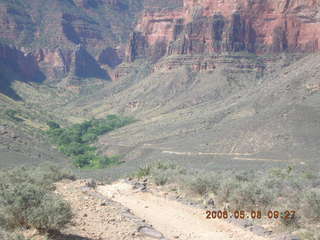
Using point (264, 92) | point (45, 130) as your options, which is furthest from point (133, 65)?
point (264, 92)

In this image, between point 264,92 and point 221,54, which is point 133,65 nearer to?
point 221,54

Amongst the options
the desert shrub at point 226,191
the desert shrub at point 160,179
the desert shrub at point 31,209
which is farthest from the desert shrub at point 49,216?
the desert shrub at point 160,179

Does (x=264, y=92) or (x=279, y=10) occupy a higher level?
(x=279, y=10)

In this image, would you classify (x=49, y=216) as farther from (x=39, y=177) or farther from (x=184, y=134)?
(x=184, y=134)

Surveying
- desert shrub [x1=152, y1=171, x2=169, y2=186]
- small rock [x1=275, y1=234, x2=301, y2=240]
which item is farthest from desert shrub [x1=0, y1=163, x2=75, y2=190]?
small rock [x1=275, y1=234, x2=301, y2=240]

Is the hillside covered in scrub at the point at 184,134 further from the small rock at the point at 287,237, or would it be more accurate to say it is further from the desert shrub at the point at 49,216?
the small rock at the point at 287,237

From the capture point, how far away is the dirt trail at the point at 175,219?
18.4 m

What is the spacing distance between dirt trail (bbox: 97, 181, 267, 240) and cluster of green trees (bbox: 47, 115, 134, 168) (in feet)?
162

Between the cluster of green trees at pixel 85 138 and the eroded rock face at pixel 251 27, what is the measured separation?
2939cm

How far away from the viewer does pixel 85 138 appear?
107 meters

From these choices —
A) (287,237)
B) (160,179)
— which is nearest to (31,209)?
(287,237)

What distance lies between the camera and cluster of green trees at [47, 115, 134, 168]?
264ft

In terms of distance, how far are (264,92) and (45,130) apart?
41.8 metres

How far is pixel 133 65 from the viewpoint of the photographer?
A: 188875mm
